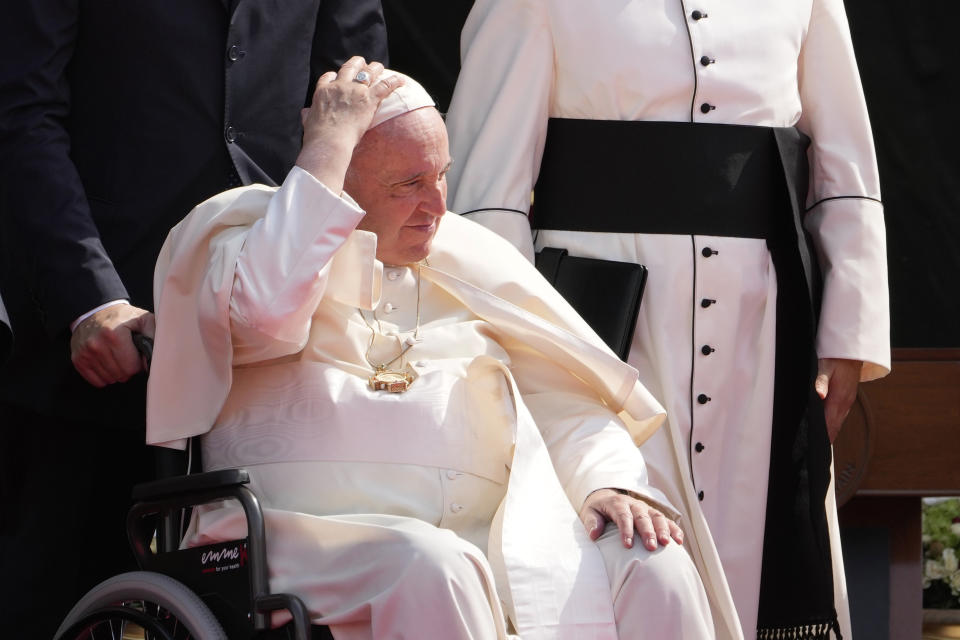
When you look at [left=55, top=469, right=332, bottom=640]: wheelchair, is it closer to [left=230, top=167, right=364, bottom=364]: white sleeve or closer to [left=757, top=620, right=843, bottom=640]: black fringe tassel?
[left=230, top=167, right=364, bottom=364]: white sleeve

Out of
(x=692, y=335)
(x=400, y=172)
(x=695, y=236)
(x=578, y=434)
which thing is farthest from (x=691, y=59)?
(x=578, y=434)

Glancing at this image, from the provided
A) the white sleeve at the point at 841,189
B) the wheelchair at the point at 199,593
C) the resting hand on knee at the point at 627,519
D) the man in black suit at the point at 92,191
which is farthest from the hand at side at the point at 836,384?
the wheelchair at the point at 199,593

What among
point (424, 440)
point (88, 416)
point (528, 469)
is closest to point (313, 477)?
point (424, 440)

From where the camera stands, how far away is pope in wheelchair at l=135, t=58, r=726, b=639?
8.63 ft

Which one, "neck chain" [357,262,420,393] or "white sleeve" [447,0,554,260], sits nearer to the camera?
"neck chain" [357,262,420,393]

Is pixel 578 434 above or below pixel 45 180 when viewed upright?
below

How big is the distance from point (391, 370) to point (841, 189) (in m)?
1.34

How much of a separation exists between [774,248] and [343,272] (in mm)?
1205

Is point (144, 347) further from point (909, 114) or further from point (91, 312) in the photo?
point (909, 114)

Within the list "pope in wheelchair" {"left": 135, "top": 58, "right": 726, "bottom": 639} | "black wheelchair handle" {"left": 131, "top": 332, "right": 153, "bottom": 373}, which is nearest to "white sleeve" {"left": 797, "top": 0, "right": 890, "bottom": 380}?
"pope in wheelchair" {"left": 135, "top": 58, "right": 726, "bottom": 639}

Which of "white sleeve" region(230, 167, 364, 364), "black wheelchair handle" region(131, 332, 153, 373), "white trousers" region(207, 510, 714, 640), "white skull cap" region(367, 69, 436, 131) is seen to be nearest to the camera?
"white trousers" region(207, 510, 714, 640)

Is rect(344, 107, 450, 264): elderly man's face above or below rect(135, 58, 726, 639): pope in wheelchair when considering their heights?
above

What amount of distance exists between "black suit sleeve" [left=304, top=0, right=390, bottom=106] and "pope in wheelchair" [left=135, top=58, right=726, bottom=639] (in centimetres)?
53

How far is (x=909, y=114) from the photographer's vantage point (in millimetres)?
4875
